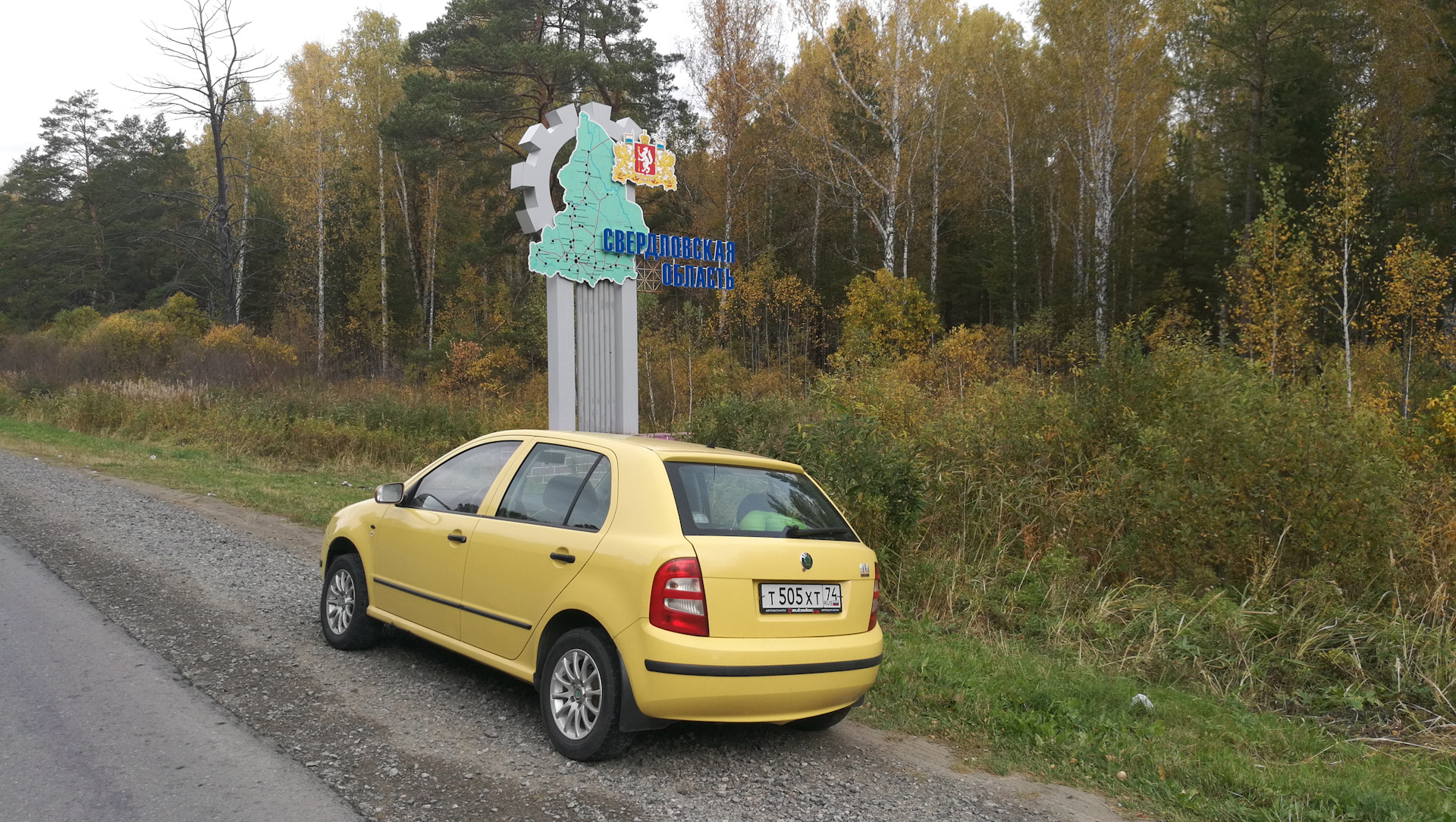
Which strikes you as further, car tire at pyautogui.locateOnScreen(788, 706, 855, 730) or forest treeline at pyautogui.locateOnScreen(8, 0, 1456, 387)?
forest treeline at pyautogui.locateOnScreen(8, 0, 1456, 387)

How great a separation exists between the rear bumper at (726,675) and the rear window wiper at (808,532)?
0.50m

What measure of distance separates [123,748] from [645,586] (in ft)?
8.32

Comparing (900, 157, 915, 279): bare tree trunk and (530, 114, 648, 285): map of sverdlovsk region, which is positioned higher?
(900, 157, 915, 279): bare tree trunk

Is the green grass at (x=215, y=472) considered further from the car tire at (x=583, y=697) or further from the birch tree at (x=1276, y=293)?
the birch tree at (x=1276, y=293)

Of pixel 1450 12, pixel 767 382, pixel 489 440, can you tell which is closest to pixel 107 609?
pixel 489 440

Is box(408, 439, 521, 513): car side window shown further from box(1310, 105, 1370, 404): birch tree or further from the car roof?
box(1310, 105, 1370, 404): birch tree

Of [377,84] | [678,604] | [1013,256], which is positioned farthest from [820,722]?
[377,84]

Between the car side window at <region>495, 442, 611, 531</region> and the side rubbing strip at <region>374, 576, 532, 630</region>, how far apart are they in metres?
0.52

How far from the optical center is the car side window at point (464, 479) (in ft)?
17.8

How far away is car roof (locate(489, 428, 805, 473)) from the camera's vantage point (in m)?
4.76

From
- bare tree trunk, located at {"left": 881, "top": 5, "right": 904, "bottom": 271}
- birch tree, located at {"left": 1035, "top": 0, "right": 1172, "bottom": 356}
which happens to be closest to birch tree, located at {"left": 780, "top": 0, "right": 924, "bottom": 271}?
bare tree trunk, located at {"left": 881, "top": 5, "right": 904, "bottom": 271}

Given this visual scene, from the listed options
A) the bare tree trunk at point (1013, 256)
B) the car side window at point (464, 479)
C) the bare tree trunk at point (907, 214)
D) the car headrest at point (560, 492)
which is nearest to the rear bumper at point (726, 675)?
the car headrest at point (560, 492)

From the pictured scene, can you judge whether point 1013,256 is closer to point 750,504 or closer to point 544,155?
point 544,155

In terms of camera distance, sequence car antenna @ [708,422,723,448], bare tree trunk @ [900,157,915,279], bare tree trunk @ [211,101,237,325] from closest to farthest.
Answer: car antenna @ [708,422,723,448], bare tree trunk @ [211,101,237,325], bare tree trunk @ [900,157,915,279]
